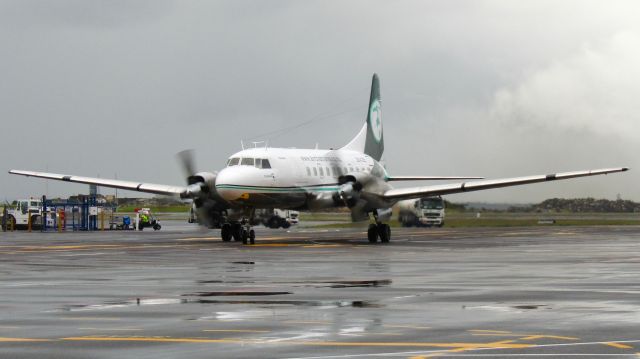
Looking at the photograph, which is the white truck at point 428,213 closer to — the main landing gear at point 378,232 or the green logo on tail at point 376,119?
the green logo on tail at point 376,119

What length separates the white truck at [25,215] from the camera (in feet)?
263

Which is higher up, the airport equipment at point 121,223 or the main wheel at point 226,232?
the airport equipment at point 121,223

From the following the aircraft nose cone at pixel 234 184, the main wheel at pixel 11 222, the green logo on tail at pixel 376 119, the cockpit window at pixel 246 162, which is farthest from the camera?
the main wheel at pixel 11 222

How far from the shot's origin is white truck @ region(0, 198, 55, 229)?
80.2 metres


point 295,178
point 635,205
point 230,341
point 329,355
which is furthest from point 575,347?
point 635,205

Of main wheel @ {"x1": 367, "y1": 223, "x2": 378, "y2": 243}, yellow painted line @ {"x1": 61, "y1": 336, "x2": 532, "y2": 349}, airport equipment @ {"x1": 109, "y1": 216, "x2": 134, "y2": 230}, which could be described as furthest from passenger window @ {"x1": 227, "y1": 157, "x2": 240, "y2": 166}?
airport equipment @ {"x1": 109, "y1": 216, "x2": 134, "y2": 230}

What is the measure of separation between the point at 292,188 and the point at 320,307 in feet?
104

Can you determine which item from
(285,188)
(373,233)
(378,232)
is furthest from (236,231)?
(378,232)

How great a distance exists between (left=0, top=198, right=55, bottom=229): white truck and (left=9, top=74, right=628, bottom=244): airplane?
27.4 m

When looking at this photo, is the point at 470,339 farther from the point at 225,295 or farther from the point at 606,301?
the point at 225,295

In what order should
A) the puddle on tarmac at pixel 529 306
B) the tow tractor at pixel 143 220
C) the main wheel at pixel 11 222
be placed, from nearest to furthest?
the puddle on tarmac at pixel 529 306 → the main wheel at pixel 11 222 → the tow tractor at pixel 143 220

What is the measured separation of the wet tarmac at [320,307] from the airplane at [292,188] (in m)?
12.9

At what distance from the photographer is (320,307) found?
18.3m

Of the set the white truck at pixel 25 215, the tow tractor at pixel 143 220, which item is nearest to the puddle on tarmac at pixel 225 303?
the white truck at pixel 25 215
